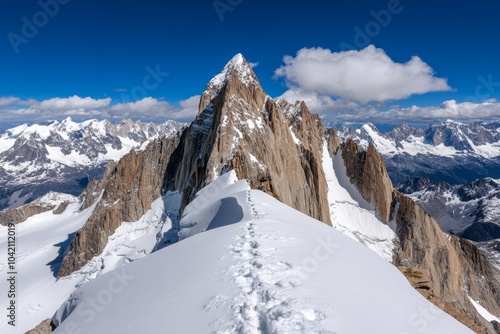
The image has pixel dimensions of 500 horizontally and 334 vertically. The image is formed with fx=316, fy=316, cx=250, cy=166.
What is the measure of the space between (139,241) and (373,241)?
227ft

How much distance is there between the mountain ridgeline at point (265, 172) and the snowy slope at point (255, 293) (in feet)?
161

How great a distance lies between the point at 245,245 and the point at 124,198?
93489 mm

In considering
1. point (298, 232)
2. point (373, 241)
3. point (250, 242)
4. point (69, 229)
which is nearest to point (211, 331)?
point (250, 242)

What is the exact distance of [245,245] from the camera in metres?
12.0

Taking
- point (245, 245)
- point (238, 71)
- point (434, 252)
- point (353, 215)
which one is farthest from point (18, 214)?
point (245, 245)

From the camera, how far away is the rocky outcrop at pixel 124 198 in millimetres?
91375

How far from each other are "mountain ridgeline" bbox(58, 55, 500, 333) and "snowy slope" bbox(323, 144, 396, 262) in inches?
102

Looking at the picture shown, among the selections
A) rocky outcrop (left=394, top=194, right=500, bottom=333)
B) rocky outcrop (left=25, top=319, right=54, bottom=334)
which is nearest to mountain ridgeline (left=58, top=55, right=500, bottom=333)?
rocky outcrop (left=394, top=194, right=500, bottom=333)

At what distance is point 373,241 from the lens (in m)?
98.4

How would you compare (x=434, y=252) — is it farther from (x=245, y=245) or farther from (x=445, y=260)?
(x=245, y=245)

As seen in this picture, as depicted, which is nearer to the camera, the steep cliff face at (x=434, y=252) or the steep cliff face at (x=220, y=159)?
the steep cliff face at (x=220, y=159)

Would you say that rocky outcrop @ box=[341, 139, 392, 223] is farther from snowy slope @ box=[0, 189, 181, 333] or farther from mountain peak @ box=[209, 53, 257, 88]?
snowy slope @ box=[0, 189, 181, 333]

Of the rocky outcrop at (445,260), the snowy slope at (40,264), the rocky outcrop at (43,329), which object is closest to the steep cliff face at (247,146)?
the rocky outcrop at (445,260)

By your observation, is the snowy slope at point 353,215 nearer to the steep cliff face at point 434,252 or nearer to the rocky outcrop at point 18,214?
the steep cliff face at point 434,252
